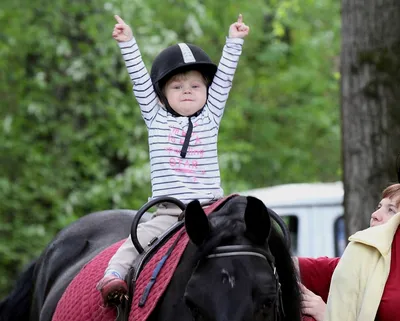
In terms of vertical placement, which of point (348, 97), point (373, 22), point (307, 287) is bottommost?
point (307, 287)

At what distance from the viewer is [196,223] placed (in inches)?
153

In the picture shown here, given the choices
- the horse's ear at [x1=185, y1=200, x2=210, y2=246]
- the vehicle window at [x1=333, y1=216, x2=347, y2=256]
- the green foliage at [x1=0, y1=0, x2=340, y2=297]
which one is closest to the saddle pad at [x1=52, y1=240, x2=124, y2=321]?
the horse's ear at [x1=185, y1=200, x2=210, y2=246]

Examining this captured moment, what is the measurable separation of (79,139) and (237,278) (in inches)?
447

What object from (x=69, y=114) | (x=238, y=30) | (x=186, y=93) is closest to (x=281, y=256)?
(x=186, y=93)

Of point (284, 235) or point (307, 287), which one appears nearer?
point (284, 235)

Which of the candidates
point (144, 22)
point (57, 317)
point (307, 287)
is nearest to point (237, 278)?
point (307, 287)

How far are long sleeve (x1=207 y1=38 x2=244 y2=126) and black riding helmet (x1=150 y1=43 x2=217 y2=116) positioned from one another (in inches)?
2.0

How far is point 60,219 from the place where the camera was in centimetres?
1484

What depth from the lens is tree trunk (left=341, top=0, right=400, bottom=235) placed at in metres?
7.13

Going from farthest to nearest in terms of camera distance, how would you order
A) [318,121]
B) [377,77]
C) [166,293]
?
[318,121], [377,77], [166,293]

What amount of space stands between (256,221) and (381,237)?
59 centimetres

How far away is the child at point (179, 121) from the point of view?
15.3 feet

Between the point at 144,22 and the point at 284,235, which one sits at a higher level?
the point at 144,22

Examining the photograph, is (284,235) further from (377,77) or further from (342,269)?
(377,77)
